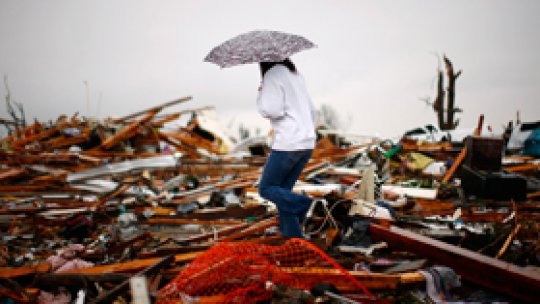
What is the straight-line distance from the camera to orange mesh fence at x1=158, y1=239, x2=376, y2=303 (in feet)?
7.10

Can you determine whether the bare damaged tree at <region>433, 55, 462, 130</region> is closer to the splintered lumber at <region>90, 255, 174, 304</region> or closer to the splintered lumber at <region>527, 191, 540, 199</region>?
the splintered lumber at <region>527, 191, 540, 199</region>

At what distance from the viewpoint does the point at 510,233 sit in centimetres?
301

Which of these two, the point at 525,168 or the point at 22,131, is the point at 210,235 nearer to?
the point at 525,168

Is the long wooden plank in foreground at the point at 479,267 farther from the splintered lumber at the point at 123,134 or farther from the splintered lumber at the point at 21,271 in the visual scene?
the splintered lumber at the point at 123,134

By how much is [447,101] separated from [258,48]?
1939cm

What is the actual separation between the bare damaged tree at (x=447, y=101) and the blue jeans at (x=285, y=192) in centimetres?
1842

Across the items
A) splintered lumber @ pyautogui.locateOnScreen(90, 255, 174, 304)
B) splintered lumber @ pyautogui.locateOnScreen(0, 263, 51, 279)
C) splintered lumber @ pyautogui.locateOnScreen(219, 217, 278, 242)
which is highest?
splintered lumber @ pyautogui.locateOnScreen(90, 255, 174, 304)

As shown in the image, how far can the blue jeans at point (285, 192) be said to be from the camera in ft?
9.76

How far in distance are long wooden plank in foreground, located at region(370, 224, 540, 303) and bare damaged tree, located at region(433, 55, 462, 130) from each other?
18382mm

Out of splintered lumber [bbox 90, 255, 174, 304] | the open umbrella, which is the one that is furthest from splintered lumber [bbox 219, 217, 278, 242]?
the open umbrella

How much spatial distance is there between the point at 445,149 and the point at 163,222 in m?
6.41

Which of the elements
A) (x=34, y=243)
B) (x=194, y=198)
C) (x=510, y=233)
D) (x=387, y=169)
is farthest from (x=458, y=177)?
(x=34, y=243)

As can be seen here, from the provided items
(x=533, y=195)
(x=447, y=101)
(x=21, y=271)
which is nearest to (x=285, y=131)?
(x=21, y=271)

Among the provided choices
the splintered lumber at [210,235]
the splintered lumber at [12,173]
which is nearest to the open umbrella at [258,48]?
the splintered lumber at [210,235]
